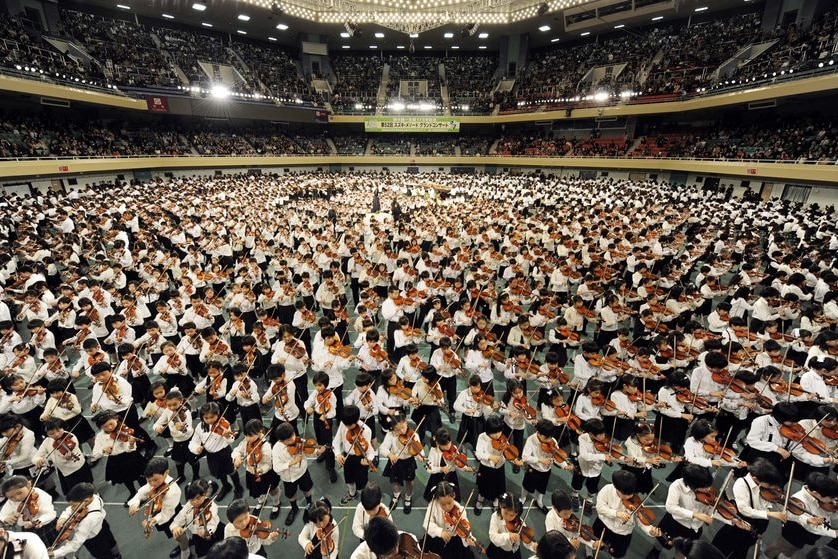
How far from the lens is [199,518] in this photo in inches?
159

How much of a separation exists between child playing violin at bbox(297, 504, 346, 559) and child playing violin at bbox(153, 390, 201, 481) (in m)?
2.63

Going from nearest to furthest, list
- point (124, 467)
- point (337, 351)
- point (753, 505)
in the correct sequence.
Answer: point (753, 505) < point (124, 467) < point (337, 351)

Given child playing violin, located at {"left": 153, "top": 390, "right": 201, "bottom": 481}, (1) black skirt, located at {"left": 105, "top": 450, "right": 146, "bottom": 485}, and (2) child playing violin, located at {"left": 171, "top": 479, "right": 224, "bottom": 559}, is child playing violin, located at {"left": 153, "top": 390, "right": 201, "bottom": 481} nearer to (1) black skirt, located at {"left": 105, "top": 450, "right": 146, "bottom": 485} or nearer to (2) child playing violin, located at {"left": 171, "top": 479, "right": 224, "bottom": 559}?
(1) black skirt, located at {"left": 105, "top": 450, "right": 146, "bottom": 485}

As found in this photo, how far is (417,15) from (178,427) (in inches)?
1503

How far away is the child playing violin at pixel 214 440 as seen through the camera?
4875 mm

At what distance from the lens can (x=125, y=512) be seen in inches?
216

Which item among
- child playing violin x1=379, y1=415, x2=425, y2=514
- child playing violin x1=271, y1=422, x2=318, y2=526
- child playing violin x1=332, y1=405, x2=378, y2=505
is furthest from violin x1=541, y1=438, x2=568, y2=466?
child playing violin x1=271, y1=422, x2=318, y2=526

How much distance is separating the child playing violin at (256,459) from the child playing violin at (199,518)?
0.59 metres

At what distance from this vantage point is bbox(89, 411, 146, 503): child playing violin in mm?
4850

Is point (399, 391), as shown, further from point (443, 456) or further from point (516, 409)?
point (516, 409)

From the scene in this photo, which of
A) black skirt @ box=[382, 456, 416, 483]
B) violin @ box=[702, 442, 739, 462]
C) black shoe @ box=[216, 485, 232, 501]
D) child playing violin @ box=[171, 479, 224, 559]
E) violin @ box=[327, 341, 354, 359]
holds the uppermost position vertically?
violin @ box=[327, 341, 354, 359]

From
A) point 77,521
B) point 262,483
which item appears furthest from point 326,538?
point 77,521

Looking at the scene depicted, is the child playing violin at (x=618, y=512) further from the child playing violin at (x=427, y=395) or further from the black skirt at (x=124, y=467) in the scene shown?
the black skirt at (x=124, y=467)

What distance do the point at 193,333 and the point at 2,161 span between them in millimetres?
21392
